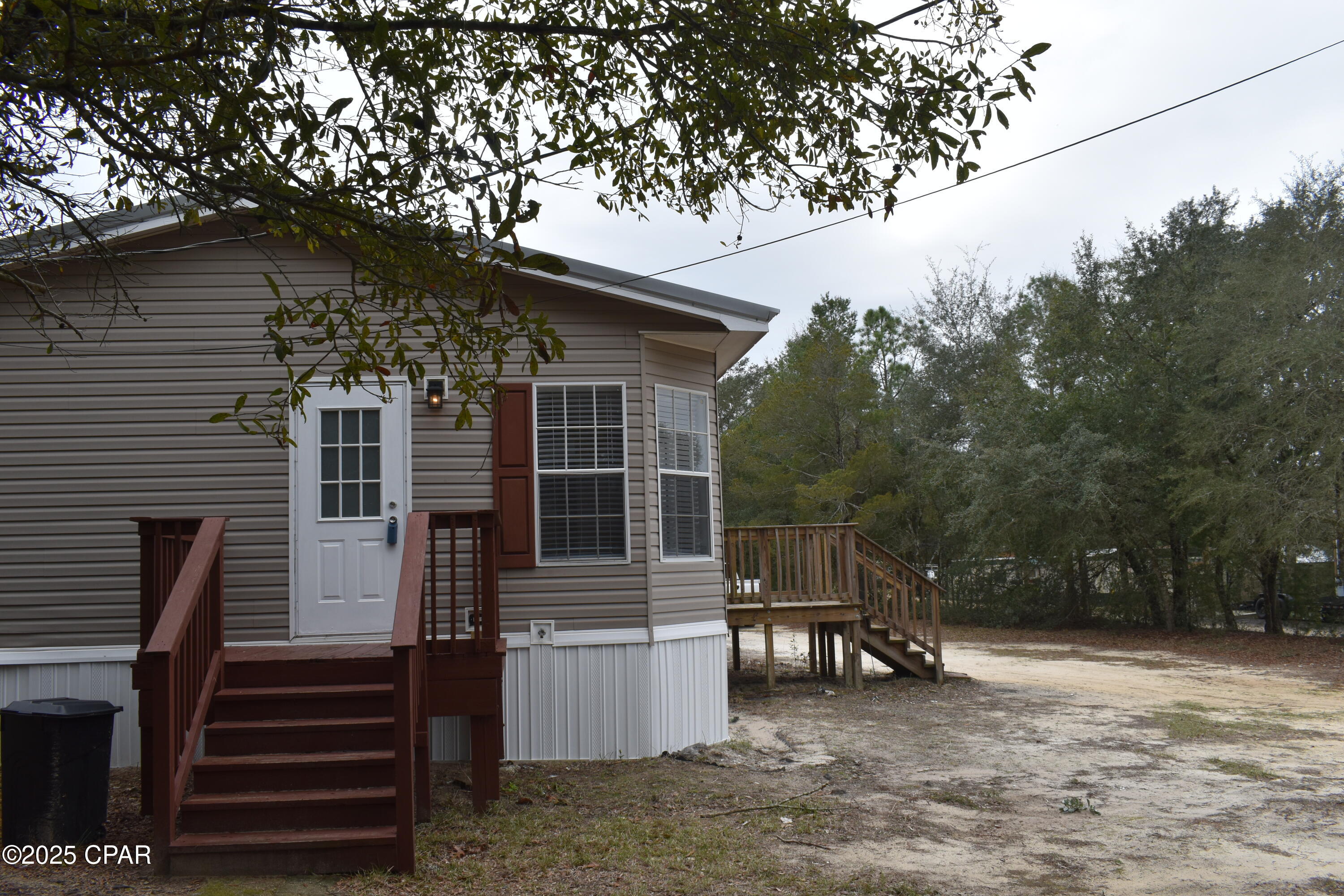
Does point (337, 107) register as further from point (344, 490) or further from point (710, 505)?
point (710, 505)

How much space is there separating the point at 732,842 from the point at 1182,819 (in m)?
2.75

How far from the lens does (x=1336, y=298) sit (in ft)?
52.1

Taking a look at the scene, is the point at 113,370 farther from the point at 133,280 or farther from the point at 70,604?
the point at 70,604

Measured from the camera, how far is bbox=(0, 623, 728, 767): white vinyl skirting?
23.2ft

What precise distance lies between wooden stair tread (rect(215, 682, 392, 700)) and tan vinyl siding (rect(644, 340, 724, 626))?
2619mm

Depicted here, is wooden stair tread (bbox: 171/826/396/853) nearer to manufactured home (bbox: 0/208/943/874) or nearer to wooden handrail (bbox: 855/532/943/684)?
manufactured home (bbox: 0/208/943/874)

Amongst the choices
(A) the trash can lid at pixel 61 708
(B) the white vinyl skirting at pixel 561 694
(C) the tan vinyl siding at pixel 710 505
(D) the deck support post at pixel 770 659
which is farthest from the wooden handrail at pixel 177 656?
(D) the deck support post at pixel 770 659

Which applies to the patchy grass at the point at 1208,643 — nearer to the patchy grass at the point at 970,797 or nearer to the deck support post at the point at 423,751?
the patchy grass at the point at 970,797

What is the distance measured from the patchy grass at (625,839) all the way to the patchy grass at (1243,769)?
3047mm

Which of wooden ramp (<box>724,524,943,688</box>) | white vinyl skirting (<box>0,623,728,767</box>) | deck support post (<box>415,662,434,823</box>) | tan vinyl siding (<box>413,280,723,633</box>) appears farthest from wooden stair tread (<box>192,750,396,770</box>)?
wooden ramp (<box>724,524,943,688</box>)

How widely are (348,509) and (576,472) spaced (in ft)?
5.52

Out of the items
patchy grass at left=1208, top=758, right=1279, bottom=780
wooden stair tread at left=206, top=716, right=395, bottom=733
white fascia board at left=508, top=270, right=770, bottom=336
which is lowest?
patchy grass at left=1208, top=758, right=1279, bottom=780

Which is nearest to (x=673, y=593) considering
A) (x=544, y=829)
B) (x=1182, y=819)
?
(x=544, y=829)

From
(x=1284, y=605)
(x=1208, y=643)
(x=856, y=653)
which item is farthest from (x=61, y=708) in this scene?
(x=1284, y=605)
